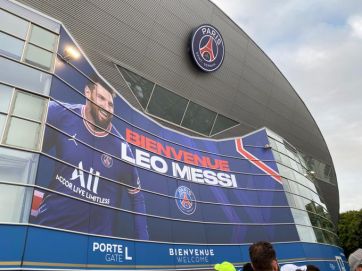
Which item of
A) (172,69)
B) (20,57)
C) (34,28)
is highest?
(172,69)

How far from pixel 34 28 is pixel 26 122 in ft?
13.2

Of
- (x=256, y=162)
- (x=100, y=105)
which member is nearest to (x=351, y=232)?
(x=256, y=162)

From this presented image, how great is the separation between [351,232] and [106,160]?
44291 mm

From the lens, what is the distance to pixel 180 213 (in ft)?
53.0

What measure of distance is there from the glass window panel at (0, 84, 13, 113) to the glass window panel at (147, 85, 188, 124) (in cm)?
829

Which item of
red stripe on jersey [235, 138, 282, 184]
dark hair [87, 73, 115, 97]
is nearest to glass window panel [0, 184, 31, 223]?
dark hair [87, 73, 115, 97]

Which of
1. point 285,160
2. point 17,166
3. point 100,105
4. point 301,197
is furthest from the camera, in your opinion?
point 285,160

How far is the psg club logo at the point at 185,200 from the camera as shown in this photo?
16450 mm

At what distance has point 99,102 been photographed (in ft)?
48.5

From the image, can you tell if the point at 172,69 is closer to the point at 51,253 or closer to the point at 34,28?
the point at 34,28

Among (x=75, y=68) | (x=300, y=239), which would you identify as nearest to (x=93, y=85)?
(x=75, y=68)

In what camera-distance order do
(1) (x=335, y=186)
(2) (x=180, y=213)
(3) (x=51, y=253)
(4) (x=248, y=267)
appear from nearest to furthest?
1. (4) (x=248, y=267)
2. (3) (x=51, y=253)
3. (2) (x=180, y=213)
4. (1) (x=335, y=186)

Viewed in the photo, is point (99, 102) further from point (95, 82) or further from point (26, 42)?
point (26, 42)

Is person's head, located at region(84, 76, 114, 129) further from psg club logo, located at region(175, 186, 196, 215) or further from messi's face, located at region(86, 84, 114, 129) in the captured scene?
psg club logo, located at region(175, 186, 196, 215)
